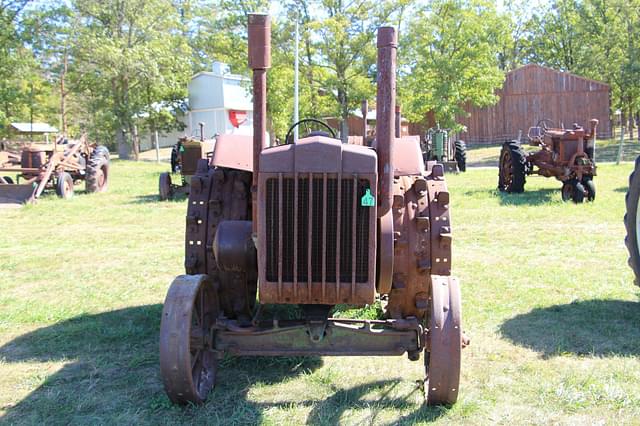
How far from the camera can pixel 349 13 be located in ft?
86.2

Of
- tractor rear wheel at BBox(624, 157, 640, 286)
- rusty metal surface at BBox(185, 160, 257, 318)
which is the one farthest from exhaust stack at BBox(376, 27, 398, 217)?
tractor rear wheel at BBox(624, 157, 640, 286)

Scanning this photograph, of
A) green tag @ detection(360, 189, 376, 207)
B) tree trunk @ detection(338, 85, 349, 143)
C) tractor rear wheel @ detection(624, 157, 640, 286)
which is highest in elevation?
tree trunk @ detection(338, 85, 349, 143)

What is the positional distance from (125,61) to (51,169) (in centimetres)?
1697

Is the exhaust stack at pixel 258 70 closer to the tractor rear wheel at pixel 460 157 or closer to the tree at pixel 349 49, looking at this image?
the tractor rear wheel at pixel 460 157

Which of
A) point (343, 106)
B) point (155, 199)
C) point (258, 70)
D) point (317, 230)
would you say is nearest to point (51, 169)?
point (155, 199)

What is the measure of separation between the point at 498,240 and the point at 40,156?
11087 millimetres

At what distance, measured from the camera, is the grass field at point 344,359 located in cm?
359

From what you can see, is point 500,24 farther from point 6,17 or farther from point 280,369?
point 280,369

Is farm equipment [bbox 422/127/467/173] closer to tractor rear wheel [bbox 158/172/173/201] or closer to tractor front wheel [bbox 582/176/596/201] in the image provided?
tractor front wheel [bbox 582/176/596/201]

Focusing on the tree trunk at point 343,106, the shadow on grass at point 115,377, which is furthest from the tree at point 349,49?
the shadow on grass at point 115,377

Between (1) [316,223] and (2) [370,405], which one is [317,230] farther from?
(2) [370,405]

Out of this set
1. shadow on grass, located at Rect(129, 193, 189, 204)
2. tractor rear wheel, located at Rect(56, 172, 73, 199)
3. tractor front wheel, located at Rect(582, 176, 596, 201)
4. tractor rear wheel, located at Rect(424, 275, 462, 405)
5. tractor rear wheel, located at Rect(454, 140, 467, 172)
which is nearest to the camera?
tractor rear wheel, located at Rect(424, 275, 462, 405)

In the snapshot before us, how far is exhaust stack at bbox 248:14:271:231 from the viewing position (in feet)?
10.5

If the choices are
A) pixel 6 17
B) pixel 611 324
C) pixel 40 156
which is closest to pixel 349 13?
pixel 6 17
